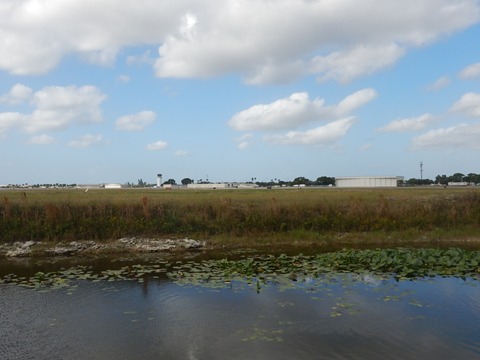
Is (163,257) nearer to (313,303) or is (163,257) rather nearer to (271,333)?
(313,303)

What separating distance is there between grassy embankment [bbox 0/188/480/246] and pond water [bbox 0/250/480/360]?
34.8 ft

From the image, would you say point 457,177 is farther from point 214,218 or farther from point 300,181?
point 214,218

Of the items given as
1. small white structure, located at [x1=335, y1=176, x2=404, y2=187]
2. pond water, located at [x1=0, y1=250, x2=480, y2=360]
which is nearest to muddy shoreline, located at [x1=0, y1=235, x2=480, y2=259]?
pond water, located at [x1=0, y1=250, x2=480, y2=360]

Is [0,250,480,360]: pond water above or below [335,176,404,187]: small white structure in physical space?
below

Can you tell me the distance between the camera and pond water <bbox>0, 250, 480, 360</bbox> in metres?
9.62

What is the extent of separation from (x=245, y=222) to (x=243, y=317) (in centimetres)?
1771

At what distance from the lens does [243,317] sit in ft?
39.2

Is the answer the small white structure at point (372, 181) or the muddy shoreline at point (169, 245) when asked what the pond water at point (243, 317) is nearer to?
the muddy shoreline at point (169, 245)

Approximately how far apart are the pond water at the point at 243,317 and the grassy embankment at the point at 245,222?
10.6 meters

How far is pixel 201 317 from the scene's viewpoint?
12.0m

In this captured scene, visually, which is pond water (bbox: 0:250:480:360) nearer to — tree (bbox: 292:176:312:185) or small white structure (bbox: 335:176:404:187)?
small white structure (bbox: 335:176:404:187)

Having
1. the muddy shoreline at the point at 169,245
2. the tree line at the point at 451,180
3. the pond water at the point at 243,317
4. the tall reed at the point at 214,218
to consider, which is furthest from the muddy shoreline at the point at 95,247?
the tree line at the point at 451,180

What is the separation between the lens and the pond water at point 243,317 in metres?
9.62

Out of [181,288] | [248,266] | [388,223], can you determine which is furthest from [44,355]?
[388,223]
